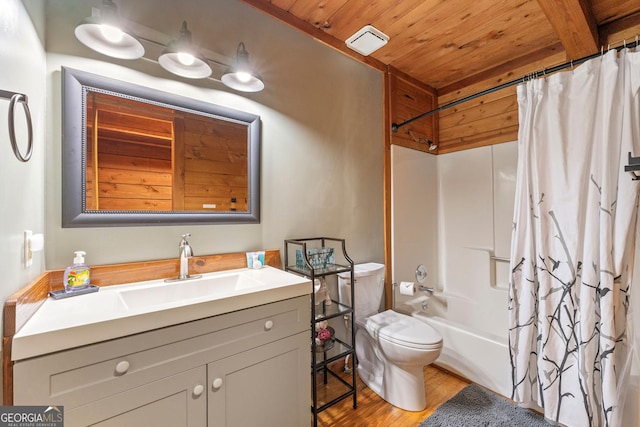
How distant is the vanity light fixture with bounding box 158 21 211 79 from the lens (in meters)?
1.29

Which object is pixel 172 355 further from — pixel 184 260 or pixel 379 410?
pixel 379 410

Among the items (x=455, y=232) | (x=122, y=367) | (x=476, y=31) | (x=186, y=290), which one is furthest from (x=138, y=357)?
(x=476, y=31)

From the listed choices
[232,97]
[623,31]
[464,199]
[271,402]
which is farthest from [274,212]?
[623,31]

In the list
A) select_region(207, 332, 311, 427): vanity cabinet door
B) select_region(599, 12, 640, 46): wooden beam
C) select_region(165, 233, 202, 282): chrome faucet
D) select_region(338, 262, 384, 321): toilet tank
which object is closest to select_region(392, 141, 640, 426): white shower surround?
select_region(338, 262, 384, 321): toilet tank

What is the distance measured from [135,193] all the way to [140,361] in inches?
30.2

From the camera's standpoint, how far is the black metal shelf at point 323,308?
1.55 m

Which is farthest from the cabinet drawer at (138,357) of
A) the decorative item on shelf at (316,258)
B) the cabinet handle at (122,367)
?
the decorative item on shelf at (316,258)

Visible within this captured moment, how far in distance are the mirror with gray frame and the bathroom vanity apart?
0.36 m

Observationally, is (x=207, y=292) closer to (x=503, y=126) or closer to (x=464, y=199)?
(x=464, y=199)

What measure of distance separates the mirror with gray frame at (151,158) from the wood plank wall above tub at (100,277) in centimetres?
20

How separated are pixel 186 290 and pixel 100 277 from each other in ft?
1.15

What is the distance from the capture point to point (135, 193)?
1.30 metres

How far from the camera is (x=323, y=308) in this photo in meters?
1.79

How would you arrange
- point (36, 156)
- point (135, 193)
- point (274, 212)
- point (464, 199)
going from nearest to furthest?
point (36, 156) < point (135, 193) < point (274, 212) < point (464, 199)
